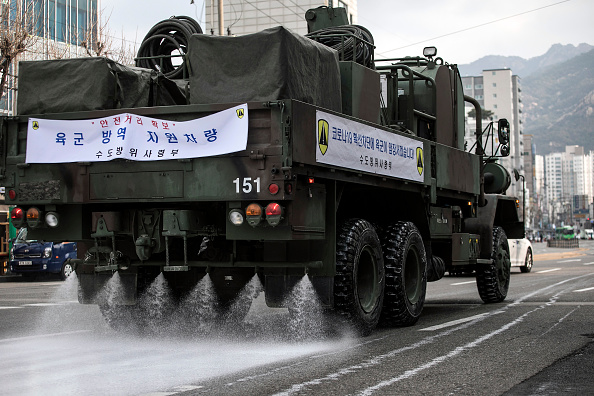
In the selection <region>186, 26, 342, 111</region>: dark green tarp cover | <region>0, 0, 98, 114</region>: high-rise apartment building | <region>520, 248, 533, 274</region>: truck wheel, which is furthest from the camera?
<region>0, 0, 98, 114</region>: high-rise apartment building

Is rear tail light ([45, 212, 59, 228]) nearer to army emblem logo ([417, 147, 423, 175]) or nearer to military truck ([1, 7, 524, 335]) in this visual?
military truck ([1, 7, 524, 335])

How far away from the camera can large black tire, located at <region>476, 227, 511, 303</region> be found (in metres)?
14.4

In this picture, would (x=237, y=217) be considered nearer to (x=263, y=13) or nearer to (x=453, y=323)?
(x=453, y=323)

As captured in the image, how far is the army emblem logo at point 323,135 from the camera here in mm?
8531

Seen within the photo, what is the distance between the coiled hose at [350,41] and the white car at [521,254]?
55.5 feet

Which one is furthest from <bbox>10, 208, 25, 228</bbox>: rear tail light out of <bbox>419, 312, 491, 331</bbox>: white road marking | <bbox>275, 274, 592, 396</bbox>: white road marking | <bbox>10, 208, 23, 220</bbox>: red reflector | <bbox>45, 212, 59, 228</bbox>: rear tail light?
<bbox>419, 312, 491, 331</bbox>: white road marking

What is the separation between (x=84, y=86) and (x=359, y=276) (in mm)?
3540

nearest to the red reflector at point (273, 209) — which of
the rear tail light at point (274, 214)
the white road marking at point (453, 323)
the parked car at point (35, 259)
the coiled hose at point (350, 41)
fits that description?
the rear tail light at point (274, 214)

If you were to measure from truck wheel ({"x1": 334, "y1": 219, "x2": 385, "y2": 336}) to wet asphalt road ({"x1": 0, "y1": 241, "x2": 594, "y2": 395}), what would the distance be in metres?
0.28

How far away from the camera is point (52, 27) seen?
44.5 meters

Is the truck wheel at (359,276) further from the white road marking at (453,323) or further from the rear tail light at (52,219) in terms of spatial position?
the rear tail light at (52,219)

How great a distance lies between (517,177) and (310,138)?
7.35 m

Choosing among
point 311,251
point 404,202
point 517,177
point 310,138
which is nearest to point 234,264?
point 311,251

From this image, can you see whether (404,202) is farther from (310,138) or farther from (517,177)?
(517,177)
